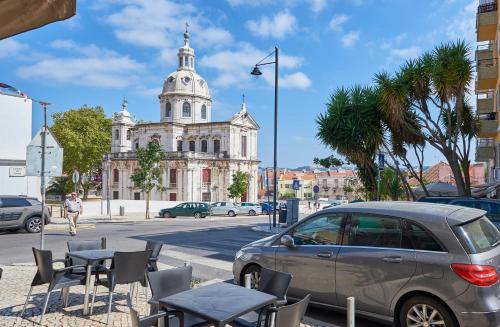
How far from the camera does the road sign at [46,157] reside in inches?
364

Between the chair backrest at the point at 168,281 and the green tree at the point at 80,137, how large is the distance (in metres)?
65.7

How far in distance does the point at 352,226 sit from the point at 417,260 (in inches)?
42.3

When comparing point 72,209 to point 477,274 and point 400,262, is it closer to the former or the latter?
point 400,262

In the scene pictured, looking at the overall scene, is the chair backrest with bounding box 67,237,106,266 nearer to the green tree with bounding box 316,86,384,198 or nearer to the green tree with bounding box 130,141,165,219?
the green tree with bounding box 316,86,384,198

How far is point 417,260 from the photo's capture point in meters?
5.15

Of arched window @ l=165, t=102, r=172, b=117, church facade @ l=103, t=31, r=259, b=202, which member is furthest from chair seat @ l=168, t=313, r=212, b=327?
arched window @ l=165, t=102, r=172, b=117

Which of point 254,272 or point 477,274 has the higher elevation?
point 477,274

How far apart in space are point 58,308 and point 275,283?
3.70 meters

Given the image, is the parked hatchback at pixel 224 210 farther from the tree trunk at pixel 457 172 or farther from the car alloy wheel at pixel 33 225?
the tree trunk at pixel 457 172

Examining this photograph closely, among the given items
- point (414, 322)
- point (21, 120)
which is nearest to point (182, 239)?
point (414, 322)

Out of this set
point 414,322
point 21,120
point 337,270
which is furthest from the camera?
point 21,120

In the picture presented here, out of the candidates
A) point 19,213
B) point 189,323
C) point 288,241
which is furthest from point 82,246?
point 19,213

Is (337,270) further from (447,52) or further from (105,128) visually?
(105,128)

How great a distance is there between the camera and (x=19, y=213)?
18141 mm
